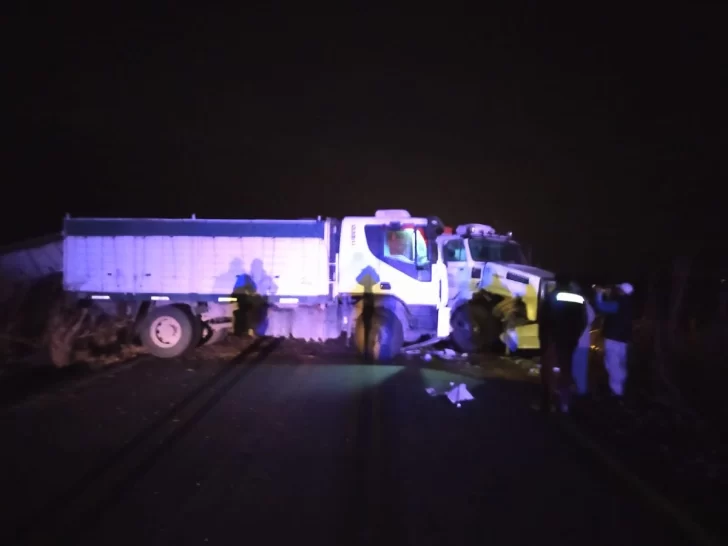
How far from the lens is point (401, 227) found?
44.9ft

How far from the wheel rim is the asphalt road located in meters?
3.24

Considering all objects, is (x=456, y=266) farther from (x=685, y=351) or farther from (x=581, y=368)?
(x=581, y=368)

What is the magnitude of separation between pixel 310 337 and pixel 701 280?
1090cm

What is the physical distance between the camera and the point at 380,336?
13656 mm

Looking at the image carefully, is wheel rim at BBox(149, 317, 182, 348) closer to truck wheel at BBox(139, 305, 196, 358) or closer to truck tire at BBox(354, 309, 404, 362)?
truck wheel at BBox(139, 305, 196, 358)

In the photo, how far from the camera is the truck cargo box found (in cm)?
1384

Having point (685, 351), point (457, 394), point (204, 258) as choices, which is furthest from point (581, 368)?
point (204, 258)

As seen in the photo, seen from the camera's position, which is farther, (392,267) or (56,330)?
(392,267)

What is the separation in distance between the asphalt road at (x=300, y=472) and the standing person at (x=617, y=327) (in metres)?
1.42

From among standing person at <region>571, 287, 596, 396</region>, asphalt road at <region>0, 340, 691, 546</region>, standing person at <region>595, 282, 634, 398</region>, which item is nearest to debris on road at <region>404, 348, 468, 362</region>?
asphalt road at <region>0, 340, 691, 546</region>

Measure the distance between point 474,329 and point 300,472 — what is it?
9.43 m

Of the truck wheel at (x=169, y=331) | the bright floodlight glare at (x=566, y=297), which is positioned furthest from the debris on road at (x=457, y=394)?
the truck wheel at (x=169, y=331)

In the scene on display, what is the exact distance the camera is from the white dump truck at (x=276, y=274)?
45.1 feet

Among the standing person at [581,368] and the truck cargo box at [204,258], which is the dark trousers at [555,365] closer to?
the standing person at [581,368]
